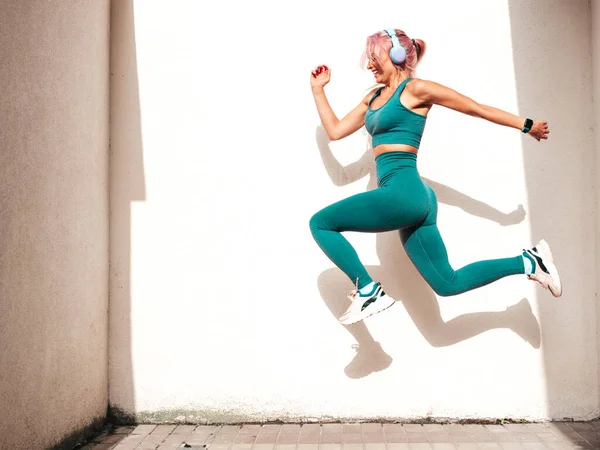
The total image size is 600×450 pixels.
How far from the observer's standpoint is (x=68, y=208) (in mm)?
4059

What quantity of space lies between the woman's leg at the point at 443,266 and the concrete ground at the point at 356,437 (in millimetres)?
774

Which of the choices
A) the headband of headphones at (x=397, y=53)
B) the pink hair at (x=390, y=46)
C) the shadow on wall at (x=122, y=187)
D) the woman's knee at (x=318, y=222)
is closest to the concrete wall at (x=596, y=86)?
the pink hair at (x=390, y=46)

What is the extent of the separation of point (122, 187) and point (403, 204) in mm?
1703

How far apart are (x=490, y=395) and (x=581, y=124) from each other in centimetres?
160

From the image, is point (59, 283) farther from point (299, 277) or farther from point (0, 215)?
point (299, 277)

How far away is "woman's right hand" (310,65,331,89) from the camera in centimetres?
436

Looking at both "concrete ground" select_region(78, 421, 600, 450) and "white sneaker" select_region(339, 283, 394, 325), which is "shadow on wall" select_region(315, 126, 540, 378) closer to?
"concrete ground" select_region(78, 421, 600, 450)

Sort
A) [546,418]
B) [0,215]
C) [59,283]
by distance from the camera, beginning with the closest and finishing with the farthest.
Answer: [0,215] < [59,283] < [546,418]

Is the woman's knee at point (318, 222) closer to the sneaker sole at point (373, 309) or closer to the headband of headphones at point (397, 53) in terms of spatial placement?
the sneaker sole at point (373, 309)

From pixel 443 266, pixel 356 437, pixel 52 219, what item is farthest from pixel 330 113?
pixel 356 437

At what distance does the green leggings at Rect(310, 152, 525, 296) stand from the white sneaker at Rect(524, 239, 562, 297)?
8cm

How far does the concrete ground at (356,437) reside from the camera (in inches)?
157

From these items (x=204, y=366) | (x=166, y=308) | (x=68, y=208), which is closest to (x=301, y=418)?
(x=204, y=366)

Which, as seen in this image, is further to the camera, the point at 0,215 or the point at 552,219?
the point at 552,219
